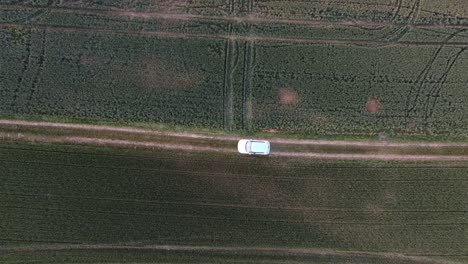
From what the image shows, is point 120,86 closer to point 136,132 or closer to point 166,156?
point 136,132

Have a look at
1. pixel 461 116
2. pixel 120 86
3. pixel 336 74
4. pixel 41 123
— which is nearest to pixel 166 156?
pixel 120 86

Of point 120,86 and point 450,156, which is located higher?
point 120,86

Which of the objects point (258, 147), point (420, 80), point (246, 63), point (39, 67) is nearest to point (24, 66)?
point (39, 67)

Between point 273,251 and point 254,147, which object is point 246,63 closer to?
point 254,147

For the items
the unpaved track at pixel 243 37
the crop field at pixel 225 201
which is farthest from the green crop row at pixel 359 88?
the crop field at pixel 225 201

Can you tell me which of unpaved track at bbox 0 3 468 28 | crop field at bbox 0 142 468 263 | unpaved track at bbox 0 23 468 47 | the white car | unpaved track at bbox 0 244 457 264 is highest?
unpaved track at bbox 0 3 468 28

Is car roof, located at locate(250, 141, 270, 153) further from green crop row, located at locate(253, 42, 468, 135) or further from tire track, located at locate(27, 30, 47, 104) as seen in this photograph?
tire track, located at locate(27, 30, 47, 104)

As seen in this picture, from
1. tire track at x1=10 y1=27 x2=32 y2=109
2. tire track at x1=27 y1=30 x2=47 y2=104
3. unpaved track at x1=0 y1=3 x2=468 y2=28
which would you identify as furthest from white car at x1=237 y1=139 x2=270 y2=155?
tire track at x1=10 y1=27 x2=32 y2=109
